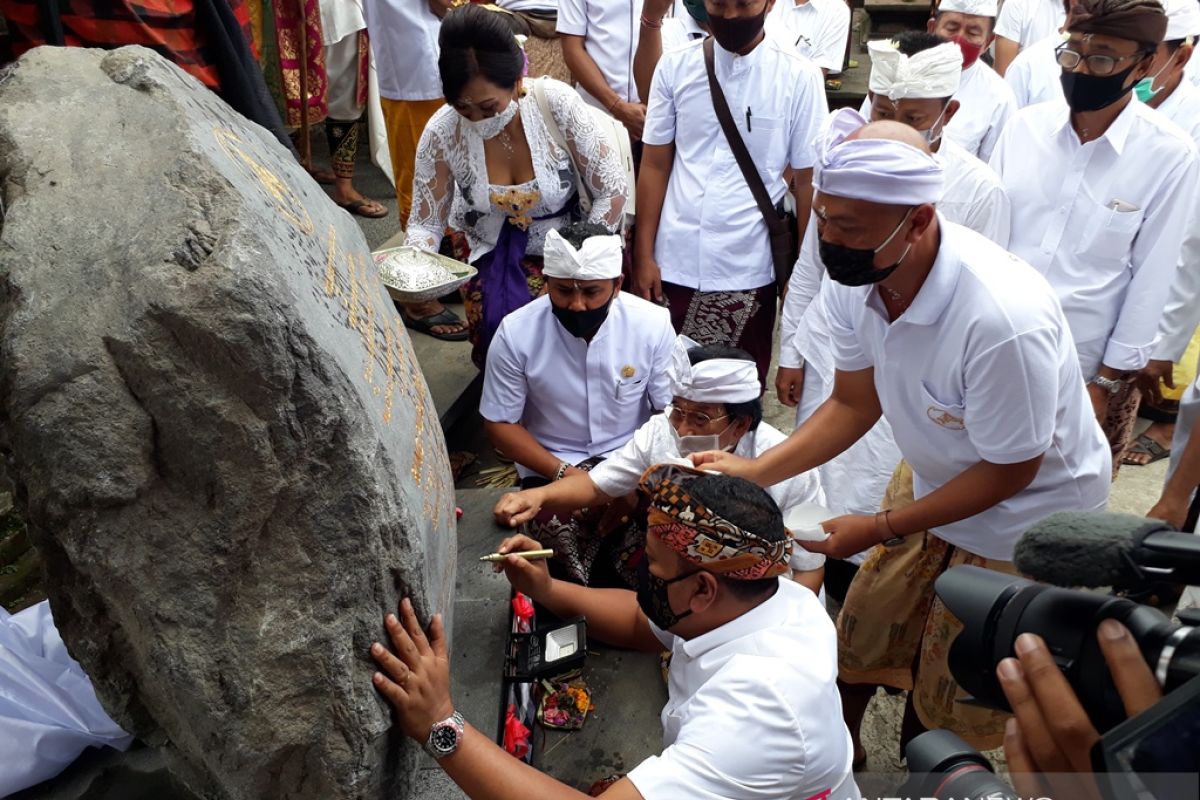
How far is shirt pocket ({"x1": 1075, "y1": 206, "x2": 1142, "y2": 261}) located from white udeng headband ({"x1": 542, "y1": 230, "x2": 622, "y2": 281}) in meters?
1.57

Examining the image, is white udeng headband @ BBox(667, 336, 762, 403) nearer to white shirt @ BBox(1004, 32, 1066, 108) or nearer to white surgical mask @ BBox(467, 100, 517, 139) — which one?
white surgical mask @ BBox(467, 100, 517, 139)

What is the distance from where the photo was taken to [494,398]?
340 cm

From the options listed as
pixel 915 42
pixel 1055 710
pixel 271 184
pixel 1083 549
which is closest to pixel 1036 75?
pixel 915 42

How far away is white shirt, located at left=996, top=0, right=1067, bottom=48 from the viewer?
5.48 metres

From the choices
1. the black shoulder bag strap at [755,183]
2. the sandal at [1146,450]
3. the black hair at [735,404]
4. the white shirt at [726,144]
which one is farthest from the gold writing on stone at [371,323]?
the sandal at [1146,450]

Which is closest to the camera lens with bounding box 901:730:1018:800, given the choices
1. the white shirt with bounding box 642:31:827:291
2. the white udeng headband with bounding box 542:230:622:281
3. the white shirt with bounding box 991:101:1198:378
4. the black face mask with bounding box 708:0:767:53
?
the white udeng headband with bounding box 542:230:622:281

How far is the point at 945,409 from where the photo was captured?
2.24 m

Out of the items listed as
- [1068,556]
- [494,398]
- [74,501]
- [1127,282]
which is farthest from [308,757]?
[1127,282]

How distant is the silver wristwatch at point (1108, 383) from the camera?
335 cm

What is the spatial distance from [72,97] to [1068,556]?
187 centimetres

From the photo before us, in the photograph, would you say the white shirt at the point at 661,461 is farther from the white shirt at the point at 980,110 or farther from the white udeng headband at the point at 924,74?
the white shirt at the point at 980,110

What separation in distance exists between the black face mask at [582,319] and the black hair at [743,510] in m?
1.29

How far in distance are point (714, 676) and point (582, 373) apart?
1.62 metres

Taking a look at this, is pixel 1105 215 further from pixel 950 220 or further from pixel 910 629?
pixel 910 629
